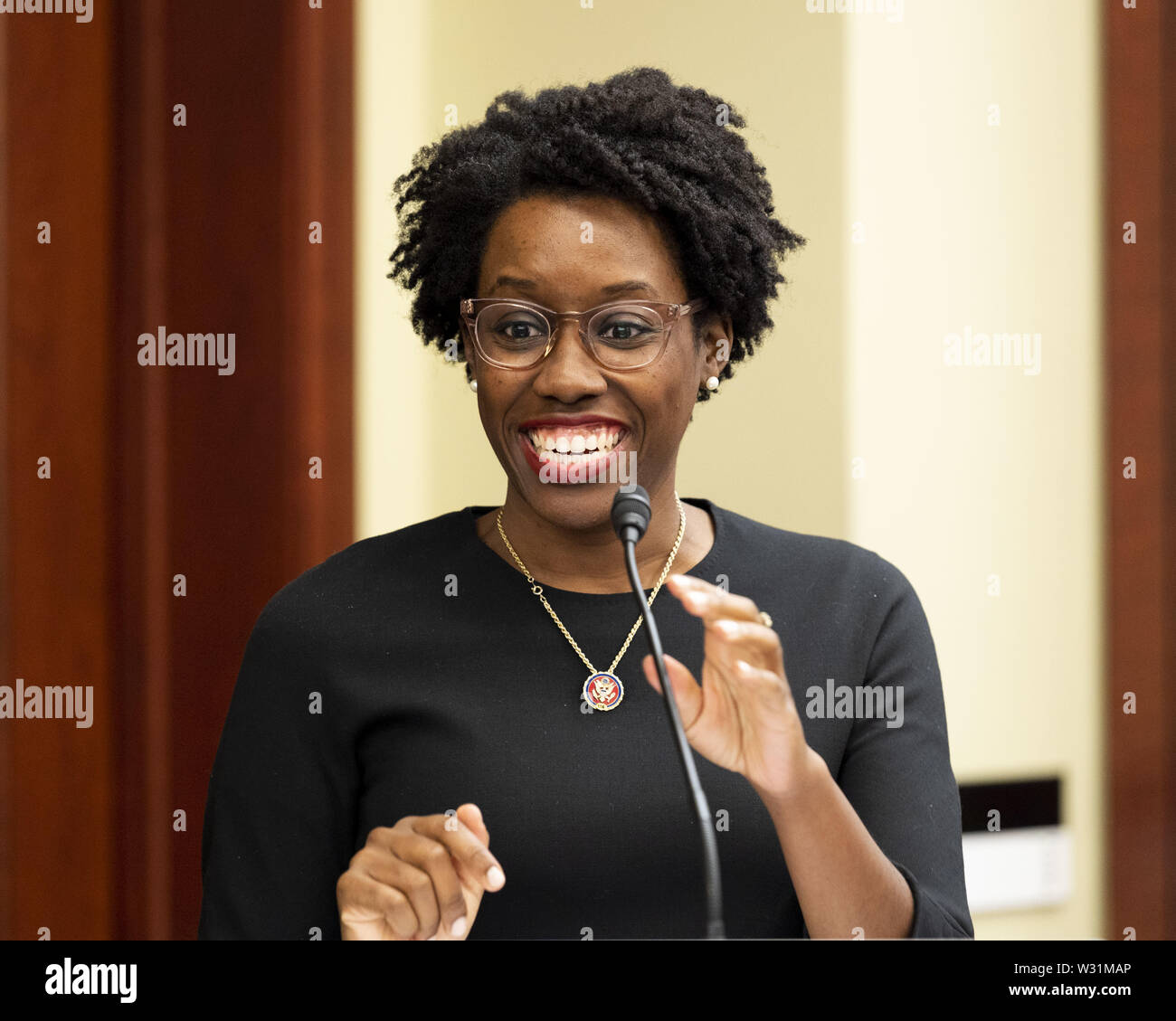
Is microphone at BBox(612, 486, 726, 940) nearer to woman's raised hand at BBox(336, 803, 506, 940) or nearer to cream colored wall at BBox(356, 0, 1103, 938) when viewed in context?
woman's raised hand at BBox(336, 803, 506, 940)

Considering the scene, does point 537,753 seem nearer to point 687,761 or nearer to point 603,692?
point 603,692

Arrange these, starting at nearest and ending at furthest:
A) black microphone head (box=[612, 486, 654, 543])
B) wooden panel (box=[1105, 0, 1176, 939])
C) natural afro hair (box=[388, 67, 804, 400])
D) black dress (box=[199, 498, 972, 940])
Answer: black microphone head (box=[612, 486, 654, 543]) < black dress (box=[199, 498, 972, 940]) < natural afro hair (box=[388, 67, 804, 400]) < wooden panel (box=[1105, 0, 1176, 939])

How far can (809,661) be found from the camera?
1174mm

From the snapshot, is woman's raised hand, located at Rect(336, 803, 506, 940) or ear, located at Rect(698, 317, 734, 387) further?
ear, located at Rect(698, 317, 734, 387)

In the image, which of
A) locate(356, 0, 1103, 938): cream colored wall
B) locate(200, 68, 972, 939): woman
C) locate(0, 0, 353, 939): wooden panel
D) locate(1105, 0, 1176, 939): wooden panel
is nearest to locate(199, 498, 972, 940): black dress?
locate(200, 68, 972, 939): woman

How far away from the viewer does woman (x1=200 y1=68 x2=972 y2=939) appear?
108cm

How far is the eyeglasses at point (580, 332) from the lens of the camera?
112 centimetres

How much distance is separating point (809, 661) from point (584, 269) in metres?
0.43

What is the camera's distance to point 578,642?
1.18 m

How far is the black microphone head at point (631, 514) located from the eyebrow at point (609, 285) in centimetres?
32

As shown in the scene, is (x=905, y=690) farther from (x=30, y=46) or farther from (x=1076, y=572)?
(x=30, y=46)

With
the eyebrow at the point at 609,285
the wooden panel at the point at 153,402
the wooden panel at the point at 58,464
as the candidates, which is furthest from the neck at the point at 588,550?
the wooden panel at the point at 58,464
